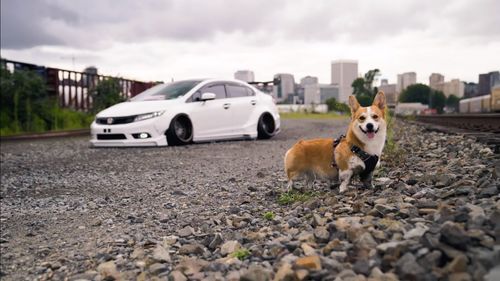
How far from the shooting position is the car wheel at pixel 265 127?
11711 mm

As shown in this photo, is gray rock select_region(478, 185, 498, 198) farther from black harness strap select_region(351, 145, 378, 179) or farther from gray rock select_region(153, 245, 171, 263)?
gray rock select_region(153, 245, 171, 263)

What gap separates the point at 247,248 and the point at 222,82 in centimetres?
842

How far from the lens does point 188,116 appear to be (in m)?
10.0

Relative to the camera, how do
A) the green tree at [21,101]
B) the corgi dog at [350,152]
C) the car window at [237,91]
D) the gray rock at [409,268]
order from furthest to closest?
1. the green tree at [21,101]
2. the car window at [237,91]
3. the corgi dog at [350,152]
4. the gray rock at [409,268]

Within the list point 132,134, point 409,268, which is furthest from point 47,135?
point 409,268

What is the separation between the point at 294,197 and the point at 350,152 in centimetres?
67

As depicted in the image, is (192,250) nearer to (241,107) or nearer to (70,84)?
(241,107)

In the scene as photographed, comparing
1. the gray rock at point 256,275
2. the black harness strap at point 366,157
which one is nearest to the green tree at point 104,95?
the black harness strap at point 366,157

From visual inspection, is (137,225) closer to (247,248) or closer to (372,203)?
(247,248)

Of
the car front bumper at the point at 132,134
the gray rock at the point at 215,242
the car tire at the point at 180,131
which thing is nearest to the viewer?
the gray rock at the point at 215,242

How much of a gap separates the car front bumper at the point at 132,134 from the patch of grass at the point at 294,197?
17.6 feet

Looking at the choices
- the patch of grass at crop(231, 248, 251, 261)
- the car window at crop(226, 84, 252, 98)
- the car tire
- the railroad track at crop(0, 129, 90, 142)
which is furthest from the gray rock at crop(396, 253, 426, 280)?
the railroad track at crop(0, 129, 90, 142)

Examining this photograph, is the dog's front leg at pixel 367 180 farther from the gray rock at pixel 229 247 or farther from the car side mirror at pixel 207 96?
the car side mirror at pixel 207 96

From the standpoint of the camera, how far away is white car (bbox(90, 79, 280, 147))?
941 centimetres
